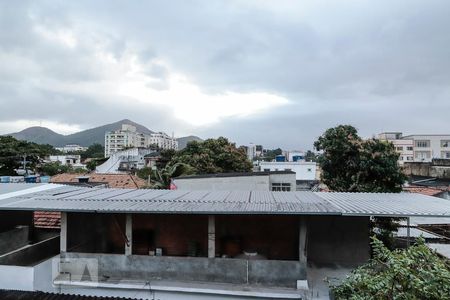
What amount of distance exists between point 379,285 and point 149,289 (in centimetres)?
480

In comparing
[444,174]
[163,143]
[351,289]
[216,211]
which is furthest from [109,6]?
[163,143]

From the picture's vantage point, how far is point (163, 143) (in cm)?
15862

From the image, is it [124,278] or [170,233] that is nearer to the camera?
[124,278]

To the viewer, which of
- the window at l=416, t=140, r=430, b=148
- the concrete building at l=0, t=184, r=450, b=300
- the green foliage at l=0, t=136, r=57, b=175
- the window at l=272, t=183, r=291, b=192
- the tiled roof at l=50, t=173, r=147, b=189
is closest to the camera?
the concrete building at l=0, t=184, r=450, b=300

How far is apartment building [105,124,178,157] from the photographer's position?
14775 centimetres

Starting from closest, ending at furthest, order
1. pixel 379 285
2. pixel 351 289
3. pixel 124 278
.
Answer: pixel 379 285
pixel 351 289
pixel 124 278

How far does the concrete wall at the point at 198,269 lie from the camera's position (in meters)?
7.42

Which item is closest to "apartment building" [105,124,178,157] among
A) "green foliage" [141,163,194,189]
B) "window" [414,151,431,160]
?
"window" [414,151,431,160]

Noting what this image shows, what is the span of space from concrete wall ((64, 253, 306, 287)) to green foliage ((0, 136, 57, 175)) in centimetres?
3319

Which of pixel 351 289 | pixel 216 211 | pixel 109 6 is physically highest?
pixel 109 6

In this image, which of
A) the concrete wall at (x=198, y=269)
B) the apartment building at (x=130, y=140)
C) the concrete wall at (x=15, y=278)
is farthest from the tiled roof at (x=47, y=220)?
the apartment building at (x=130, y=140)

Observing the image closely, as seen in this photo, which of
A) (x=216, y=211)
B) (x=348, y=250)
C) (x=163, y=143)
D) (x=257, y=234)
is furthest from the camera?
(x=163, y=143)

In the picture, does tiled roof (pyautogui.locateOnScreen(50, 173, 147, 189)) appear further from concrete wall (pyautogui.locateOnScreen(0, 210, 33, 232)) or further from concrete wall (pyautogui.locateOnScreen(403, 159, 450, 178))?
concrete wall (pyautogui.locateOnScreen(403, 159, 450, 178))

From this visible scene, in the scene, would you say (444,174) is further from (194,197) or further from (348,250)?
(194,197)
